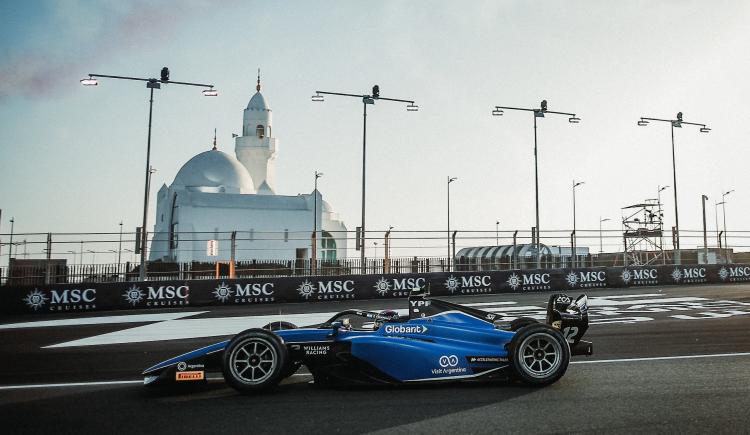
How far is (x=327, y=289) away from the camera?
20594 mm

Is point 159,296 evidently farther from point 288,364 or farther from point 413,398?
point 413,398

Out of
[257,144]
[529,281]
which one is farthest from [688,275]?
[257,144]

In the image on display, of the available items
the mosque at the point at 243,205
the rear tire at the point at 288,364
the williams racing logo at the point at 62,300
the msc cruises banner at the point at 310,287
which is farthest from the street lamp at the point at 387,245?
the mosque at the point at 243,205

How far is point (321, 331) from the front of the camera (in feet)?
21.7

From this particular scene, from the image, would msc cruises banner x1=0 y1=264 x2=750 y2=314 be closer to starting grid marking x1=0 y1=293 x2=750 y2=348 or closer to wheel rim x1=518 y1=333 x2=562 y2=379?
starting grid marking x1=0 y1=293 x2=750 y2=348

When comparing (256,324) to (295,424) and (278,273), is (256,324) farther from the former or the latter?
(278,273)

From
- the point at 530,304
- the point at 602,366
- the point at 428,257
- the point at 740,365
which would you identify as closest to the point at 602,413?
the point at 602,366

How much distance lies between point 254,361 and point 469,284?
16193 millimetres

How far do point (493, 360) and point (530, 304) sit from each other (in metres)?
10.9

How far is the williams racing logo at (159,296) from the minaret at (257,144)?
54.6 m

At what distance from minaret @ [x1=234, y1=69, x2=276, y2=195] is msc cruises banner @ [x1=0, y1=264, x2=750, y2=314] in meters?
54.5

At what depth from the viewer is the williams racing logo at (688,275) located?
24.5 metres

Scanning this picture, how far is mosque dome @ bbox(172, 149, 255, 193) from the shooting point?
6544 centimetres

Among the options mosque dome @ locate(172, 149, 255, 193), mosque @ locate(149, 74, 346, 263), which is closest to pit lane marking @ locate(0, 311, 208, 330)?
mosque @ locate(149, 74, 346, 263)
